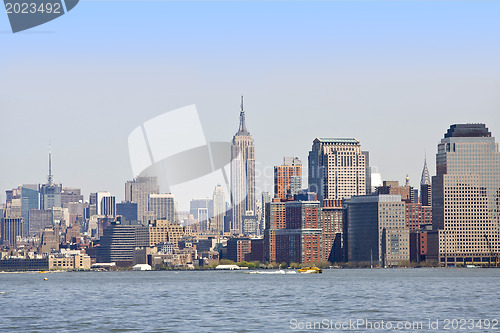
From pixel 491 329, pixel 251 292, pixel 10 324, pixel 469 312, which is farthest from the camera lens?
pixel 251 292

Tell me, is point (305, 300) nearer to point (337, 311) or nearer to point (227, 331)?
point (337, 311)

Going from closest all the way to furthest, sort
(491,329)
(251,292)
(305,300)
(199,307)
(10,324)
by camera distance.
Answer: (491,329) → (10,324) → (199,307) → (305,300) → (251,292)

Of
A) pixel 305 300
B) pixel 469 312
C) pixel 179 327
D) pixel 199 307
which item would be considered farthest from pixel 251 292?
pixel 179 327

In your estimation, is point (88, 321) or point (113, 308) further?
point (113, 308)

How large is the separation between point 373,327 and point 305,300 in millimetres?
38750

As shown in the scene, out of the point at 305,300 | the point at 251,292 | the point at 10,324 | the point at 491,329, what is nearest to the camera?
the point at 491,329

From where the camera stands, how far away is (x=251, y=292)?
15750cm

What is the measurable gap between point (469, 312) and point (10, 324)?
143ft

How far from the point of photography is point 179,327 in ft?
317

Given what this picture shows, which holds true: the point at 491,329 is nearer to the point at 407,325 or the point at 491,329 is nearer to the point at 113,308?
the point at 407,325

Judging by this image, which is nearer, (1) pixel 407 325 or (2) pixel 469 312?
(1) pixel 407 325

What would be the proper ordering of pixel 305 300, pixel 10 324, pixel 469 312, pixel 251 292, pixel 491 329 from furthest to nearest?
1. pixel 251 292
2. pixel 305 300
3. pixel 469 312
4. pixel 10 324
5. pixel 491 329

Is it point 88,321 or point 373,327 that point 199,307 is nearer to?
point 88,321

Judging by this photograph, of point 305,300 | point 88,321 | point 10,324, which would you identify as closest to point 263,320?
point 88,321
